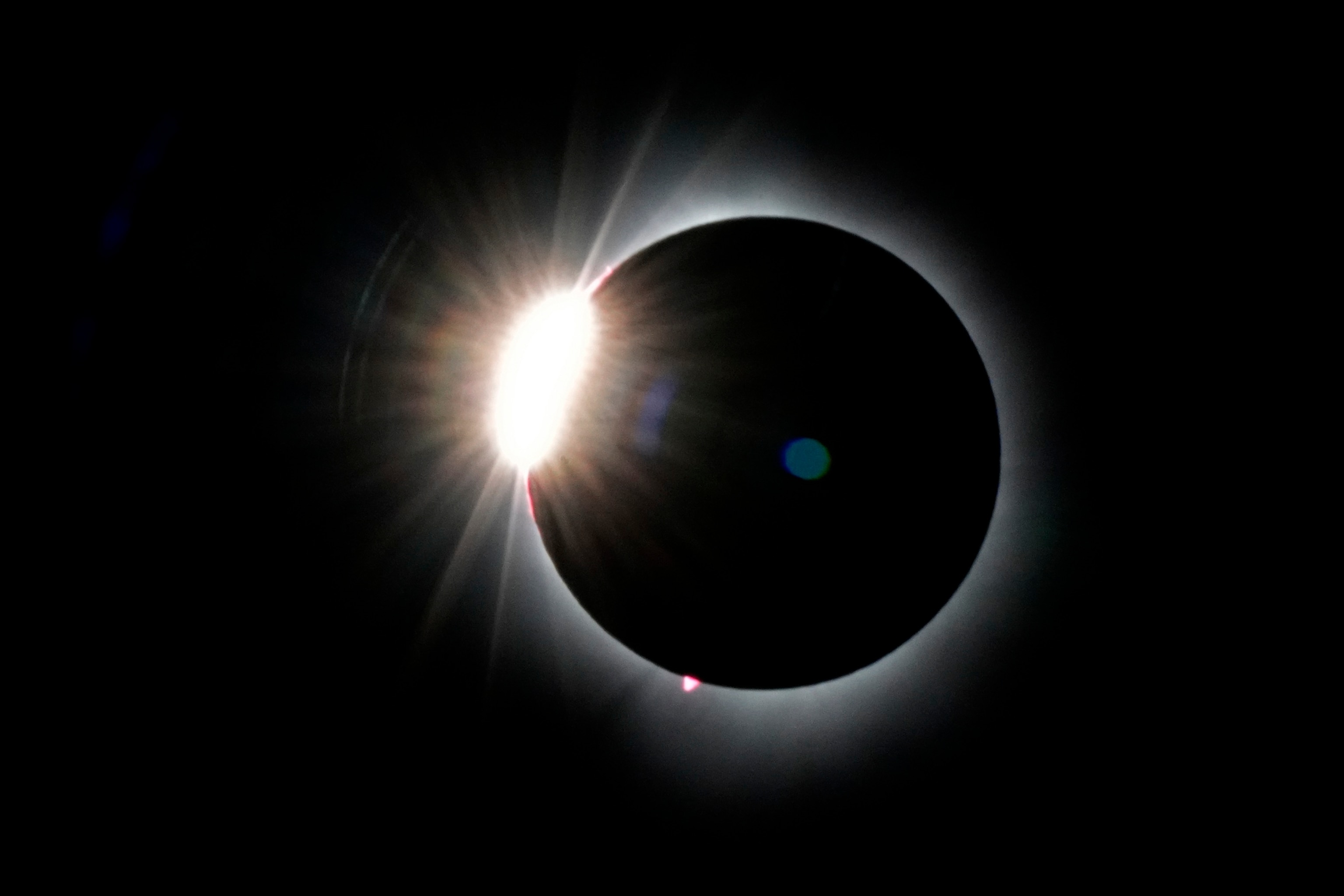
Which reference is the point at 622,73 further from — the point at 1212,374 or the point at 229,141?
the point at 1212,374

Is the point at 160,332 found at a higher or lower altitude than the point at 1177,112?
lower

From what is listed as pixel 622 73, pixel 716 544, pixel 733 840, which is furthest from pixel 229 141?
pixel 733 840

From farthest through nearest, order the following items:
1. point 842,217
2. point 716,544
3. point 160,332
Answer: point 842,217 → point 716,544 → point 160,332

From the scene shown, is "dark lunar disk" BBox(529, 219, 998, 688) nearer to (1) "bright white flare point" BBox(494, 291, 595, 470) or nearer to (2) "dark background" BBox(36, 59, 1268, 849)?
(1) "bright white flare point" BBox(494, 291, 595, 470)

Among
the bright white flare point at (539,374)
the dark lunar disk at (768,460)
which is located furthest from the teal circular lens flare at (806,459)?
the bright white flare point at (539,374)

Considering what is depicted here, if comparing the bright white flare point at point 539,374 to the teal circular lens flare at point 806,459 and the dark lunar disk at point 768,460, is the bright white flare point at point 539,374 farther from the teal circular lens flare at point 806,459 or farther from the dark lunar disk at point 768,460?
the teal circular lens flare at point 806,459

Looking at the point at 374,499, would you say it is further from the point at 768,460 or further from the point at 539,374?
the point at 768,460
